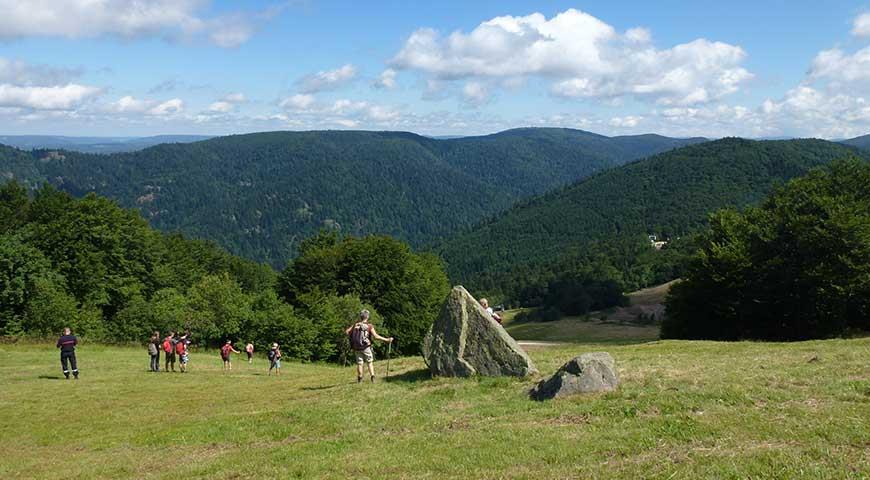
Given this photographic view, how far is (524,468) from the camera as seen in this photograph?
36.3ft

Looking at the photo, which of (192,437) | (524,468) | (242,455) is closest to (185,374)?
(192,437)

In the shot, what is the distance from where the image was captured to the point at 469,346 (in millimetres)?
19953

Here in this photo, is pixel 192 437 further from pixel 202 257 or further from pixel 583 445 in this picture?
pixel 202 257

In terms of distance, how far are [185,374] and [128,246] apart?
1712 inches

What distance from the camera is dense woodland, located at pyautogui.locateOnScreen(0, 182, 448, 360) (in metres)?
55.4

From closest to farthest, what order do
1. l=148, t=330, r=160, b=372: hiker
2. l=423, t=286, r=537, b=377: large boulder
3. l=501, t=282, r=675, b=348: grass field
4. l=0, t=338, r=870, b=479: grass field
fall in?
l=0, t=338, r=870, b=479: grass field → l=423, t=286, r=537, b=377: large boulder → l=148, t=330, r=160, b=372: hiker → l=501, t=282, r=675, b=348: grass field

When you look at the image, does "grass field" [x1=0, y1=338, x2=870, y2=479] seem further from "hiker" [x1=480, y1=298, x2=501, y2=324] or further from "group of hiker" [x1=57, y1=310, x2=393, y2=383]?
"hiker" [x1=480, y1=298, x2=501, y2=324]

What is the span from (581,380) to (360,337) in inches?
320

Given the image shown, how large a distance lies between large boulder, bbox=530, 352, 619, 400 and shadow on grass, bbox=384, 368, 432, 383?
5.00 m

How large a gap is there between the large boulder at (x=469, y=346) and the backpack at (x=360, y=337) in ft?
6.97

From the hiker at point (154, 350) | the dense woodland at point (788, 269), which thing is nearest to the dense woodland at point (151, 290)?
the hiker at point (154, 350)

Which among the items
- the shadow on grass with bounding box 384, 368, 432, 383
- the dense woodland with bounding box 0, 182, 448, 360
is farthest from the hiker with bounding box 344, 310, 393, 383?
the dense woodland with bounding box 0, 182, 448, 360

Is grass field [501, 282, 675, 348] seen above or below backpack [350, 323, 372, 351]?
below

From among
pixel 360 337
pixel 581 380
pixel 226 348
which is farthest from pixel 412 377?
pixel 226 348
